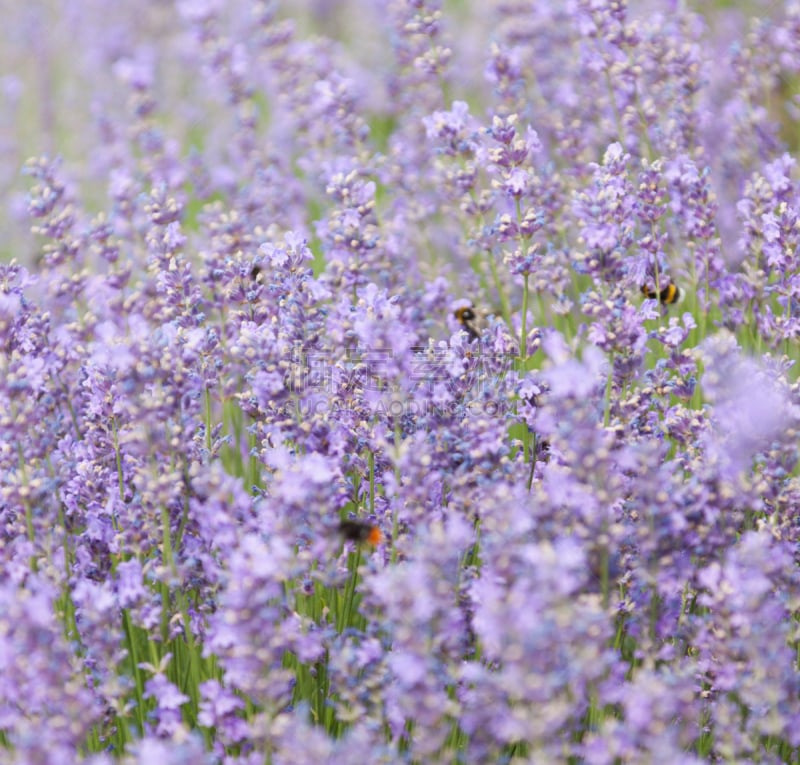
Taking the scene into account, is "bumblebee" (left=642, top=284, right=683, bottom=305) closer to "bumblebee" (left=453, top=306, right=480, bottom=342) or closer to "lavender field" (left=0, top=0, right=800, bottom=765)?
"lavender field" (left=0, top=0, right=800, bottom=765)

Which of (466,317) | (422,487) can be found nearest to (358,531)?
(422,487)

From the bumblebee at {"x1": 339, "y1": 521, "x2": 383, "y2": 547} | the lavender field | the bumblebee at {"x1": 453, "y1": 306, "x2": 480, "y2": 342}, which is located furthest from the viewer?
the bumblebee at {"x1": 453, "y1": 306, "x2": 480, "y2": 342}

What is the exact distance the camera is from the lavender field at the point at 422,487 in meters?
1.94

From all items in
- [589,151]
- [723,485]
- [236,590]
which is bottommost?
[589,151]

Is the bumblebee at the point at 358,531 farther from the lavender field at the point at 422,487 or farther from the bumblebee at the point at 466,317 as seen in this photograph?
the bumblebee at the point at 466,317

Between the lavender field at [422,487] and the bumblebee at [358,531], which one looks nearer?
the lavender field at [422,487]

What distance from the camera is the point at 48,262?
11.2 ft

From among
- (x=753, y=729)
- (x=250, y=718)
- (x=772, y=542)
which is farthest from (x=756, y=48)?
(x=250, y=718)

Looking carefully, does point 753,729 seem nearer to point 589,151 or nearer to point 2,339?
point 2,339

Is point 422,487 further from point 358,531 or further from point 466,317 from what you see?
point 466,317

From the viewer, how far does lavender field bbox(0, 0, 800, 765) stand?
76.5 inches

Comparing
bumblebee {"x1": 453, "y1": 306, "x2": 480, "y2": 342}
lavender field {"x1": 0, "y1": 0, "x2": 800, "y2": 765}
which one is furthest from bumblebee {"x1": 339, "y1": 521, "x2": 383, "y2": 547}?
bumblebee {"x1": 453, "y1": 306, "x2": 480, "y2": 342}

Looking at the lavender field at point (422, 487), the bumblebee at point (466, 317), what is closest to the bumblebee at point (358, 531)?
the lavender field at point (422, 487)

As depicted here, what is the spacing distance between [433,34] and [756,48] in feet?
5.84
